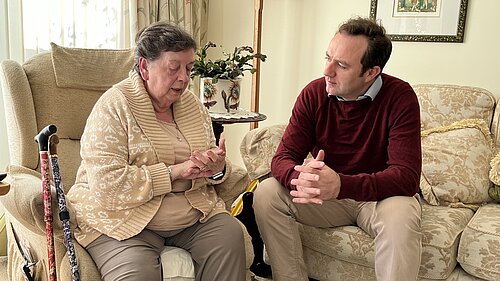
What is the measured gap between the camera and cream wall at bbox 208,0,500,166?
104 inches

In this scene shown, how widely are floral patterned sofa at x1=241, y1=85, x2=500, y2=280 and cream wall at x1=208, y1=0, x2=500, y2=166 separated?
26 centimetres

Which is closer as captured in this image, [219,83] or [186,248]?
[186,248]

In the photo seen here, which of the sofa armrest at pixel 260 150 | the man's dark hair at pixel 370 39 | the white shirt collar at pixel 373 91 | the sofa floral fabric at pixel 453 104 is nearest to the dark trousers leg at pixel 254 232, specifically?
the sofa armrest at pixel 260 150

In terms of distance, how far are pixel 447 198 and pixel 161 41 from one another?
1.39 m

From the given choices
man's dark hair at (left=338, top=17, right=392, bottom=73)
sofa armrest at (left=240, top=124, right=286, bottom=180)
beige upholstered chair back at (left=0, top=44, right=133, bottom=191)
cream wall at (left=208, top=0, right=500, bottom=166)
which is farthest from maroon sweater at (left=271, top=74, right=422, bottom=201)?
cream wall at (left=208, top=0, right=500, bottom=166)

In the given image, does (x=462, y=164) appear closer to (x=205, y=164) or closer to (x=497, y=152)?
(x=497, y=152)

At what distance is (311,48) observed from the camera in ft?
10.6

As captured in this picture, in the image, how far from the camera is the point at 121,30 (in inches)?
115

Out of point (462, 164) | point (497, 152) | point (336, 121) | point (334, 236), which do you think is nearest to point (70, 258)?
point (334, 236)

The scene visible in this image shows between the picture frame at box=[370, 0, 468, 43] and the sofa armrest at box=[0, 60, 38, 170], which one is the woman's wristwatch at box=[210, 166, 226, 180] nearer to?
the sofa armrest at box=[0, 60, 38, 170]

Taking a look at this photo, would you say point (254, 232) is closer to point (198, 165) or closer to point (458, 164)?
point (198, 165)

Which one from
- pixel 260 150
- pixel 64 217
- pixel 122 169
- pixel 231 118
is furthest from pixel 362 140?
pixel 64 217

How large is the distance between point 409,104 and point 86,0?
182cm

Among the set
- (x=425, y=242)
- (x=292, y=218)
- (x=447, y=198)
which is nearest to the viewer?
(x=425, y=242)
